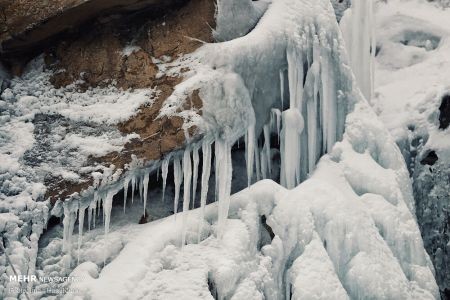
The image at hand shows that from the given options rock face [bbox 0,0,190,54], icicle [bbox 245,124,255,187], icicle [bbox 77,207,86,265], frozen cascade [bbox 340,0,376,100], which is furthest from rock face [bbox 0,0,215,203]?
frozen cascade [bbox 340,0,376,100]

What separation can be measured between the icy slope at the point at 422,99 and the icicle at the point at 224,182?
3.15 metres

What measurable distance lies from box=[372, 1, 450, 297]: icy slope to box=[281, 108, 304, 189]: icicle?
2.33 m

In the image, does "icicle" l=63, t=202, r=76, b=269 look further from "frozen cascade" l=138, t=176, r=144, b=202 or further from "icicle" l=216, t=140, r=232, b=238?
"icicle" l=216, t=140, r=232, b=238

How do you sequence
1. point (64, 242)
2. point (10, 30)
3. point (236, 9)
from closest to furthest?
point (64, 242), point (10, 30), point (236, 9)

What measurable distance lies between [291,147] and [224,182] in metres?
0.96

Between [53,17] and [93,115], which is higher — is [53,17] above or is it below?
above

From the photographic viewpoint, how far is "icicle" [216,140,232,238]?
6236 mm

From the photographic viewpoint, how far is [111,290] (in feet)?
18.5

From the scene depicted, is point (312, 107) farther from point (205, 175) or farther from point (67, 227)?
point (67, 227)

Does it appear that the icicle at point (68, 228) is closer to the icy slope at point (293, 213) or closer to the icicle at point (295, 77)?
the icy slope at point (293, 213)

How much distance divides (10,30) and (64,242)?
7.49ft

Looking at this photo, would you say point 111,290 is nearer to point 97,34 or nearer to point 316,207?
point 316,207

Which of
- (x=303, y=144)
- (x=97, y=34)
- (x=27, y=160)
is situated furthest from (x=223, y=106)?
(x=27, y=160)

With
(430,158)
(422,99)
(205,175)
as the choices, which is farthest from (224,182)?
(422,99)
